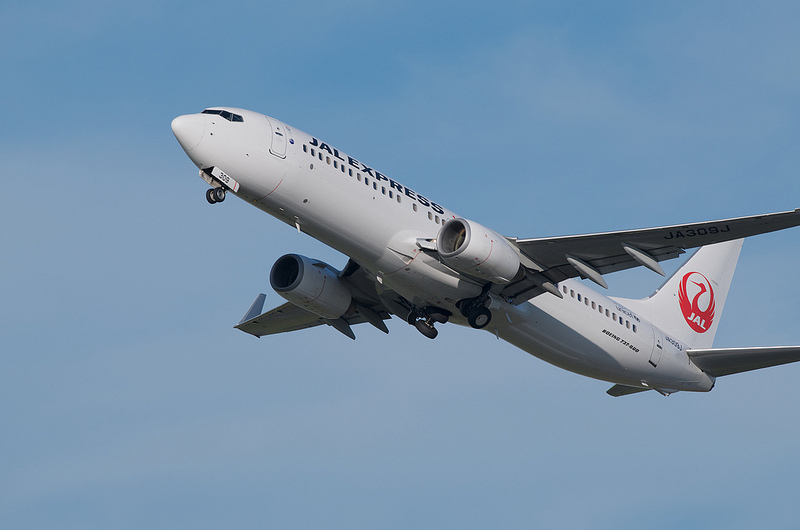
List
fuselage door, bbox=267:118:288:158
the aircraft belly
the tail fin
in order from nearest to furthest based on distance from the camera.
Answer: fuselage door, bbox=267:118:288:158, the aircraft belly, the tail fin

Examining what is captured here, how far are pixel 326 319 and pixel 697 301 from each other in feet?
54.6

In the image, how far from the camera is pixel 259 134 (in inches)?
1164

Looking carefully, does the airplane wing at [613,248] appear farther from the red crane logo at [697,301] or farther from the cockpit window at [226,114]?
the red crane logo at [697,301]

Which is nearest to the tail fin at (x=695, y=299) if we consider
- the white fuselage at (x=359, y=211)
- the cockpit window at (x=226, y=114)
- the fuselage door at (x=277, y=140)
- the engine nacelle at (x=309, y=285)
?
the white fuselage at (x=359, y=211)

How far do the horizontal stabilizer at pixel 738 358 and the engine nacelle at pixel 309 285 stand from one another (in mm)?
14163

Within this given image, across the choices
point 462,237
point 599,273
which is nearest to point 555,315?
point 599,273

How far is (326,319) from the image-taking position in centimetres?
3781

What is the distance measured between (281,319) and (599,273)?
1374 cm

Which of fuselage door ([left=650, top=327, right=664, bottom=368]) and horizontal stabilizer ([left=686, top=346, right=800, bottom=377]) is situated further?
fuselage door ([left=650, top=327, right=664, bottom=368])

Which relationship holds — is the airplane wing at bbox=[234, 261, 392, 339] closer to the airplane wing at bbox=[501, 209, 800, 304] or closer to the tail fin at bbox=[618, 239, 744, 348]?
the airplane wing at bbox=[501, 209, 800, 304]

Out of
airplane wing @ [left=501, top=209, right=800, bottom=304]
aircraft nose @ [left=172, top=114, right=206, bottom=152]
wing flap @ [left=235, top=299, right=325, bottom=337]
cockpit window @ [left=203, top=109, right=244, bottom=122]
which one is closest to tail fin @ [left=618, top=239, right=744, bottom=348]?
airplane wing @ [left=501, top=209, right=800, bottom=304]

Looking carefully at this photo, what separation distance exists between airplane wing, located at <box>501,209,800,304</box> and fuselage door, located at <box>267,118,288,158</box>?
7.86 meters

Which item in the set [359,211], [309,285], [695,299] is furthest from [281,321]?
[695,299]

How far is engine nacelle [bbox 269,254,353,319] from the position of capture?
1372 inches
